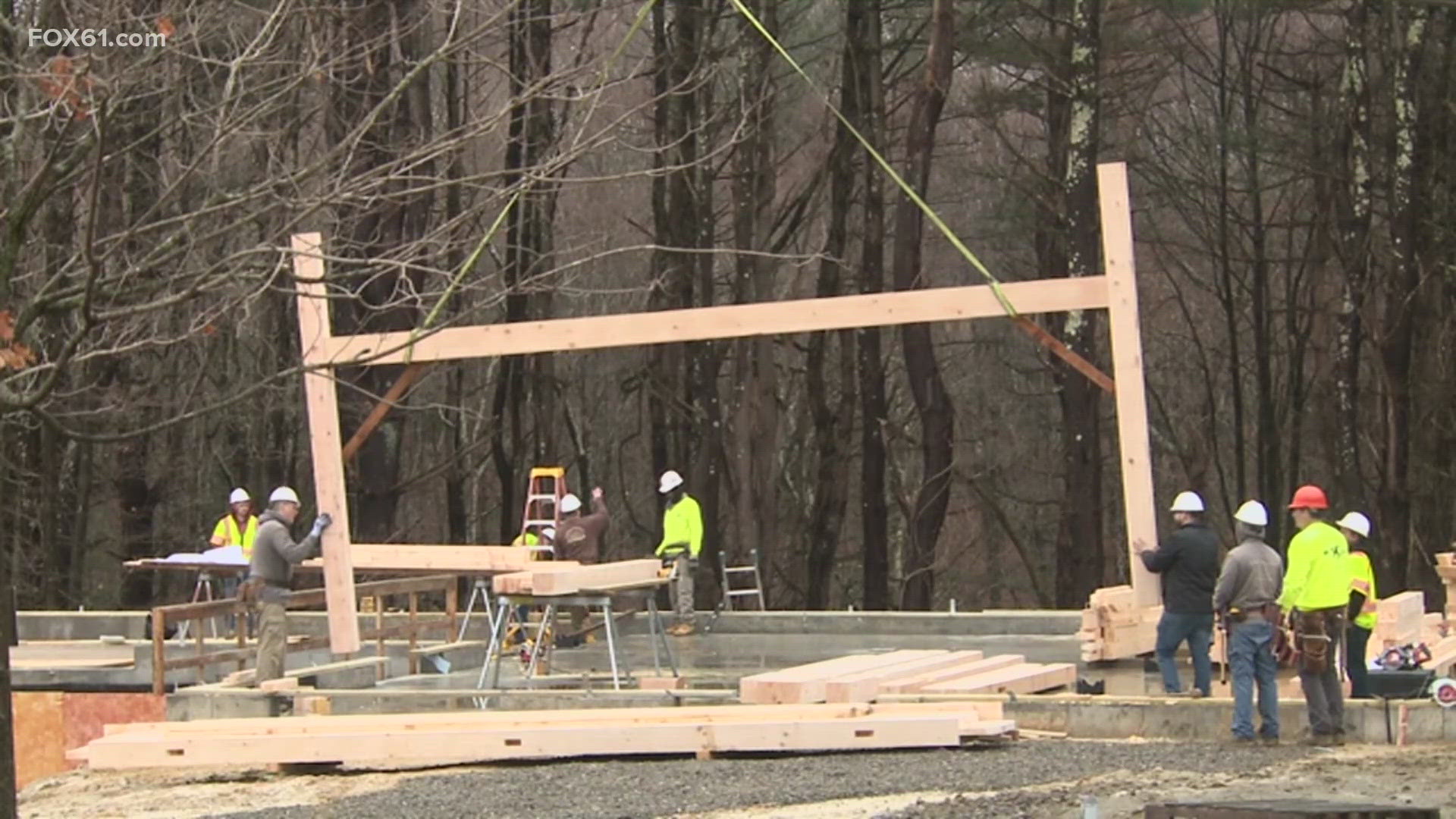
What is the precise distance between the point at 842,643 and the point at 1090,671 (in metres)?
4.96

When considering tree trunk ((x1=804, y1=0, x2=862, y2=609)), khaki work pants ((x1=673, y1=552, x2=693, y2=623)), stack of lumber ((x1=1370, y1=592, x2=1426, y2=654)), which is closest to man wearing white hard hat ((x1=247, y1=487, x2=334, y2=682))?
khaki work pants ((x1=673, y1=552, x2=693, y2=623))

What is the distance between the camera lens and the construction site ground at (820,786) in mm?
13945

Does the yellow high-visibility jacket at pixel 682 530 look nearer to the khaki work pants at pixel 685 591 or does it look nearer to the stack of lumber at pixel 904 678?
the khaki work pants at pixel 685 591

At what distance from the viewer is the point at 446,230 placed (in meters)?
10.7

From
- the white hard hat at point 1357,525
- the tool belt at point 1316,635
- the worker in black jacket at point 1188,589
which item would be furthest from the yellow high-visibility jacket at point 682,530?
the tool belt at point 1316,635

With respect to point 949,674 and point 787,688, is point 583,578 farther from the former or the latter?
point 949,674

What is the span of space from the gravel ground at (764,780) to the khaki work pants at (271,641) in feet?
10.2

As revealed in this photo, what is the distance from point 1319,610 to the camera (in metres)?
16.2

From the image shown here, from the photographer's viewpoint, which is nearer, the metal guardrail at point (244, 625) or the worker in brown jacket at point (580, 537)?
the metal guardrail at point (244, 625)

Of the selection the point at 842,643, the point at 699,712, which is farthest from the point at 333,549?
the point at 842,643

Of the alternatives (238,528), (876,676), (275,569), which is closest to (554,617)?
(275,569)

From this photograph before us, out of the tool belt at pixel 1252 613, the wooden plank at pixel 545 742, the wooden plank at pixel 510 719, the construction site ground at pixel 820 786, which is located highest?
the tool belt at pixel 1252 613

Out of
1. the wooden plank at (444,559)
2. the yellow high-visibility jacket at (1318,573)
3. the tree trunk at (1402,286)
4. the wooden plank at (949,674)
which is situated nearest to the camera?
the yellow high-visibility jacket at (1318,573)

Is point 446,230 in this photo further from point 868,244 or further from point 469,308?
point 868,244
